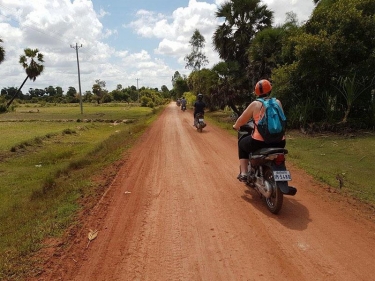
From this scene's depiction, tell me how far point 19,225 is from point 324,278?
472 cm

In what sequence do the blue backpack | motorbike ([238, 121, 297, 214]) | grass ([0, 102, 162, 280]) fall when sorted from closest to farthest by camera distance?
grass ([0, 102, 162, 280]) < motorbike ([238, 121, 297, 214]) < the blue backpack

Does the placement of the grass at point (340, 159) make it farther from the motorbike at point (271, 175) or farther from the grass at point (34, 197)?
the grass at point (34, 197)

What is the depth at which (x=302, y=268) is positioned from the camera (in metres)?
3.05

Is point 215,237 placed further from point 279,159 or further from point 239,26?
point 239,26

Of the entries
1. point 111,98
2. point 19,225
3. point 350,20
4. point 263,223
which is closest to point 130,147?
point 19,225

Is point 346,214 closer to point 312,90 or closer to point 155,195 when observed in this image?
point 155,195

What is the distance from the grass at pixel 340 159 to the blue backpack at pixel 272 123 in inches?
84.2

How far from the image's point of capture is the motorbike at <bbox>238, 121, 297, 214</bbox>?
166 inches

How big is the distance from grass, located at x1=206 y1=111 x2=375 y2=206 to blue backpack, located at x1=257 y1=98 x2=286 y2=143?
2.14 m

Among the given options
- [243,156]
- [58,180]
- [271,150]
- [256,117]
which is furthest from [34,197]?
[271,150]

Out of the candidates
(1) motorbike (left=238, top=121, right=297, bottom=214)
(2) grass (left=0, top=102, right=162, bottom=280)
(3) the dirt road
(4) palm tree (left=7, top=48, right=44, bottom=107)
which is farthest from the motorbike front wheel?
(4) palm tree (left=7, top=48, right=44, bottom=107)

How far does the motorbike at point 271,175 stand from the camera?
421cm

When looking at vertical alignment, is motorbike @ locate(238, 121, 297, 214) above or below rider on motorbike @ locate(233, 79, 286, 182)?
below

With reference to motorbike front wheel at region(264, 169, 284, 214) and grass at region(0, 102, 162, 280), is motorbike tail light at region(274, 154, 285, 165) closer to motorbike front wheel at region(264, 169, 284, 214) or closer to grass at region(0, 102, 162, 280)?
motorbike front wheel at region(264, 169, 284, 214)
